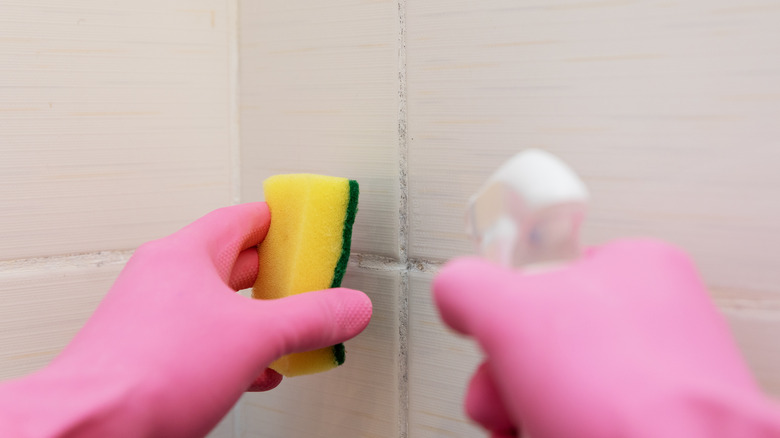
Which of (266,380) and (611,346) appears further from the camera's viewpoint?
A: (266,380)

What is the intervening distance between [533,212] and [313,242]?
0.21 metres

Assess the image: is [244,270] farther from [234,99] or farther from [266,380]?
[234,99]

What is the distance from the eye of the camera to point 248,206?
1.55 ft

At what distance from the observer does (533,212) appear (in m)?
0.29

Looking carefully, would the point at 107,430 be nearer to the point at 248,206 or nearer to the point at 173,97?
the point at 248,206

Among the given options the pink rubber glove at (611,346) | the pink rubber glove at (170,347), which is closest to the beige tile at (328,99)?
the pink rubber glove at (170,347)

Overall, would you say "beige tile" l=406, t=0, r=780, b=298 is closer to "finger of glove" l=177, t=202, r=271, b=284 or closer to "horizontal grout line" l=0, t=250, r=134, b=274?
"finger of glove" l=177, t=202, r=271, b=284

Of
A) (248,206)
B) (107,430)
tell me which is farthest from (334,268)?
(107,430)

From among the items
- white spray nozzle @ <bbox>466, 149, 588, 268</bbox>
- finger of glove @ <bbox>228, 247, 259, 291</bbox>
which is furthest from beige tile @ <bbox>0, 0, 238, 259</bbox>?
white spray nozzle @ <bbox>466, 149, 588, 268</bbox>

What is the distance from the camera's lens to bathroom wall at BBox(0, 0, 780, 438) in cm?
36

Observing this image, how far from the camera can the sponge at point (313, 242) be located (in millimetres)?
454

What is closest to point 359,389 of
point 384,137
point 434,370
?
point 434,370

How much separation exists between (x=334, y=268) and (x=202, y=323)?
122mm

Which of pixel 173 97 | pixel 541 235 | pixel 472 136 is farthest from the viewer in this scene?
pixel 173 97
